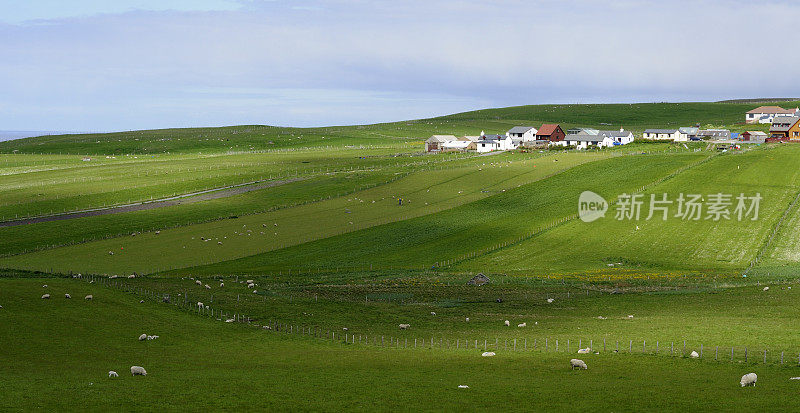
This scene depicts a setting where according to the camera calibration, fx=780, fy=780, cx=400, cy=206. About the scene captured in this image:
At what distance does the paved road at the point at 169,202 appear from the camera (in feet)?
368

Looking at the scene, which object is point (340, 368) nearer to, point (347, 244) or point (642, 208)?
point (347, 244)

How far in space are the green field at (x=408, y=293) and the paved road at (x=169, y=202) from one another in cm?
154

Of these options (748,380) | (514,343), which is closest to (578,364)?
(748,380)

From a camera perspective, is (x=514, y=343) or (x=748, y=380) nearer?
(x=748, y=380)

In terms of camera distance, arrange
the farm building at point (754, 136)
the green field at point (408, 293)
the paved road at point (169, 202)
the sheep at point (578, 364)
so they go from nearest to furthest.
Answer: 1. the green field at point (408, 293)
2. the sheep at point (578, 364)
3. the paved road at point (169, 202)
4. the farm building at point (754, 136)

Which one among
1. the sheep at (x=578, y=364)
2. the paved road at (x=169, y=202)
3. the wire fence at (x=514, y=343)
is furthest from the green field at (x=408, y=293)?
the paved road at (x=169, y=202)

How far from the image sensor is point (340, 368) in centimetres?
4291

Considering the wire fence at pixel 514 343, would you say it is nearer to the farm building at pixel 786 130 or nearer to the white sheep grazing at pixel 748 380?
the white sheep grazing at pixel 748 380

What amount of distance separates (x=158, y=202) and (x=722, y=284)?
8947 cm

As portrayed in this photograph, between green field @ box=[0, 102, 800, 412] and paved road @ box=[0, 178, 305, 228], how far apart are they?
1.54 meters

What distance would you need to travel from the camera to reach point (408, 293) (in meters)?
69.4

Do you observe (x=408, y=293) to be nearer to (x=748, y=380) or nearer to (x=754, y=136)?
(x=748, y=380)

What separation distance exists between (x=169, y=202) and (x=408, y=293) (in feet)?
A: 228

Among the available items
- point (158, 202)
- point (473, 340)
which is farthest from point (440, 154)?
point (473, 340)
